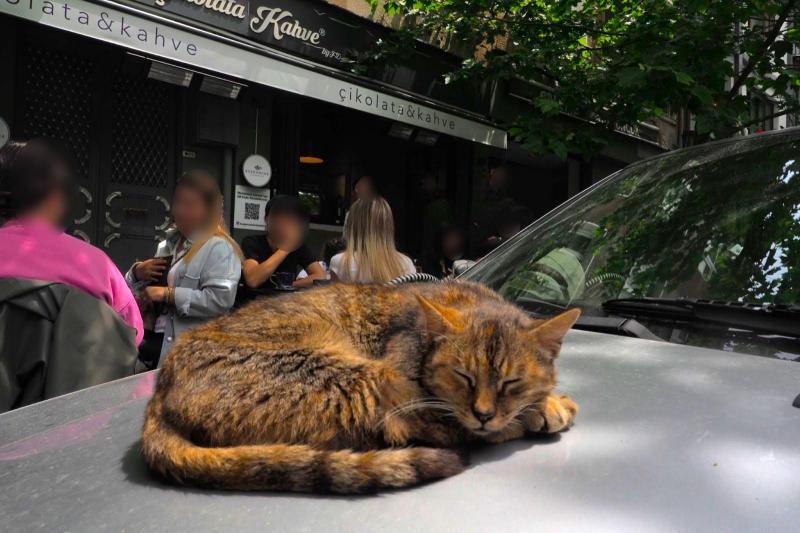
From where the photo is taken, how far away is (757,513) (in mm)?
1076

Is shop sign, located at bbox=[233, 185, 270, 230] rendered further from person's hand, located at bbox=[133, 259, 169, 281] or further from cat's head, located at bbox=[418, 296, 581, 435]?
cat's head, located at bbox=[418, 296, 581, 435]

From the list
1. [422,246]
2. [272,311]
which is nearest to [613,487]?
[272,311]

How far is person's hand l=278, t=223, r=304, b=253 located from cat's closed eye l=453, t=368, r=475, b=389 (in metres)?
3.52

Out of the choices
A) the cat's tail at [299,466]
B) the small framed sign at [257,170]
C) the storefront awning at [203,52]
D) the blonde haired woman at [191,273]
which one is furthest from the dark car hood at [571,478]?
the small framed sign at [257,170]

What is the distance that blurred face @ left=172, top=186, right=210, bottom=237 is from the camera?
4.03m

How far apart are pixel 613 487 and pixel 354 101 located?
769 cm

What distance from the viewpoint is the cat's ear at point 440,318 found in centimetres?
171

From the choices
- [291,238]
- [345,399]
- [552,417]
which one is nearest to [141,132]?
[291,238]

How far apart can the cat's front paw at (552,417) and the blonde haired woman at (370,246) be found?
119 inches

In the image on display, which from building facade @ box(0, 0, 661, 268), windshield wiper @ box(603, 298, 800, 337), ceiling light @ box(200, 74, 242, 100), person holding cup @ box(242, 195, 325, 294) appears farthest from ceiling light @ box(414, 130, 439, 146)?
windshield wiper @ box(603, 298, 800, 337)

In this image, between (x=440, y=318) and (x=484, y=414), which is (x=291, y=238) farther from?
(x=484, y=414)

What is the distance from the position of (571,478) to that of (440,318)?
60 centimetres

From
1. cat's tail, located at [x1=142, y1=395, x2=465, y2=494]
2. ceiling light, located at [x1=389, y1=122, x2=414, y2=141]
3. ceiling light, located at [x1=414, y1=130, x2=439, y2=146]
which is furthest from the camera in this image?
ceiling light, located at [x1=414, y1=130, x2=439, y2=146]

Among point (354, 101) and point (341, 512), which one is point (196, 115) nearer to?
point (354, 101)
